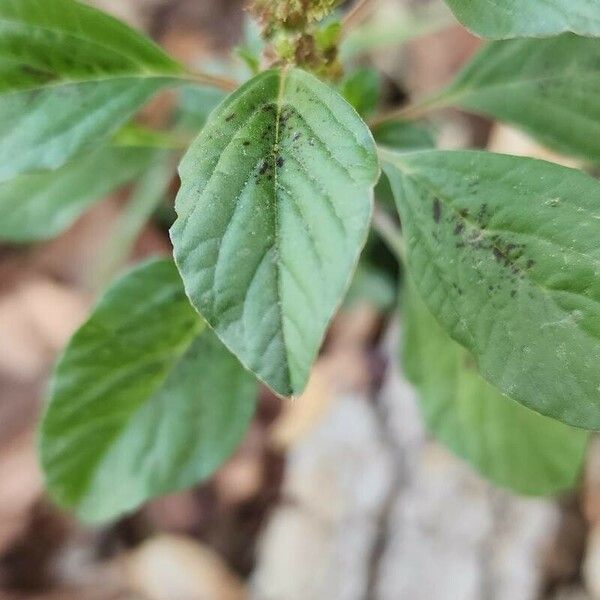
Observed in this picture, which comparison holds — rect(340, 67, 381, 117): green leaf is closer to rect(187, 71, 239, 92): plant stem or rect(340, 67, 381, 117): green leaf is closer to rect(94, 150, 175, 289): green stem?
rect(187, 71, 239, 92): plant stem

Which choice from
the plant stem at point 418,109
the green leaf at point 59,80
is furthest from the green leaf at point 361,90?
the green leaf at point 59,80

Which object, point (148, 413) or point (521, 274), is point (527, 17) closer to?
point (521, 274)

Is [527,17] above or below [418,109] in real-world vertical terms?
below

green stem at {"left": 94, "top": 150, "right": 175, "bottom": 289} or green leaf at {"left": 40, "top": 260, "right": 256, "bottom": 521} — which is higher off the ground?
green stem at {"left": 94, "top": 150, "right": 175, "bottom": 289}

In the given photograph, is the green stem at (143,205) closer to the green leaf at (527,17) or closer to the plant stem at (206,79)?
the plant stem at (206,79)

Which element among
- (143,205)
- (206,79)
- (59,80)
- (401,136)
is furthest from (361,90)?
(143,205)

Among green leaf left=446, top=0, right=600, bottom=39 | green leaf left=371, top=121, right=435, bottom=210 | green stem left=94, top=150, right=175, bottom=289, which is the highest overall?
green stem left=94, top=150, right=175, bottom=289

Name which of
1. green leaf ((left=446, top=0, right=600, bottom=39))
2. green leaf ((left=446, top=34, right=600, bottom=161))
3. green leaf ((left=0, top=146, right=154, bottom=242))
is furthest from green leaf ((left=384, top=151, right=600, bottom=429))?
green leaf ((left=0, top=146, right=154, bottom=242))

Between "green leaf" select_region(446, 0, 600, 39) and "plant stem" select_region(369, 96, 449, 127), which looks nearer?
"green leaf" select_region(446, 0, 600, 39)
